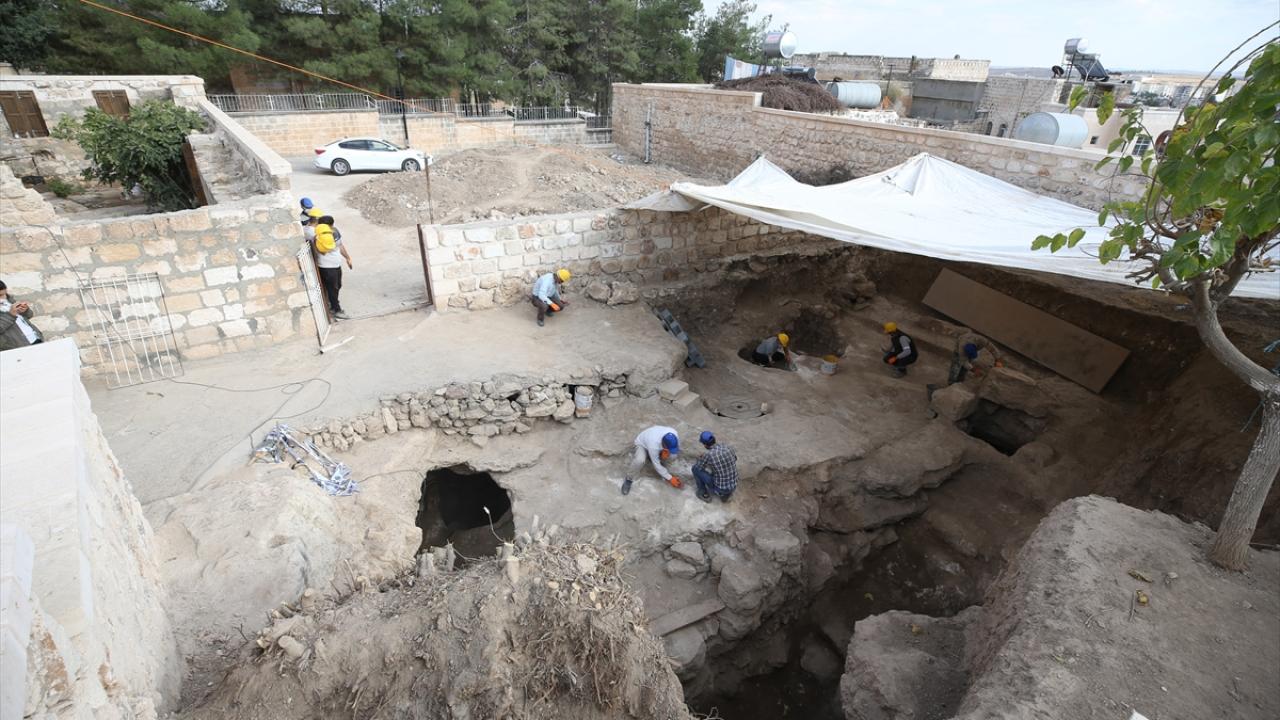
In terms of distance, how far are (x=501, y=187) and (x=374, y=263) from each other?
18.2 feet

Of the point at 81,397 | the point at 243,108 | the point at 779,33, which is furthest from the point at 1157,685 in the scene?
the point at 243,108

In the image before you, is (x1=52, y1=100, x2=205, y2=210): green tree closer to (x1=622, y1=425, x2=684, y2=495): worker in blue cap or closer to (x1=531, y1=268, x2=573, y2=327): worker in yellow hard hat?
(x1=531, y1=268, x2=573, y2=327): worker in yellow hard hat

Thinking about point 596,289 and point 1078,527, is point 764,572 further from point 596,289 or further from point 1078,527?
point 596,289

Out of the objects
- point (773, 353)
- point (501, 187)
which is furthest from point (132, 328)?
point (501, 187)

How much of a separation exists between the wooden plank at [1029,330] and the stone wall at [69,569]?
1004cm

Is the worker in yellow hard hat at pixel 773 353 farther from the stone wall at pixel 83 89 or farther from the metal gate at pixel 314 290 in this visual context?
the stone wall at pixel 83 89

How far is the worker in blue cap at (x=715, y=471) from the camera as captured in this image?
586 centimetres

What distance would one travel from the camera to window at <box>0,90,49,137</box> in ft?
47.3

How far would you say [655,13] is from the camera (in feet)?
95.5

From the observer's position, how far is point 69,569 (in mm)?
1969

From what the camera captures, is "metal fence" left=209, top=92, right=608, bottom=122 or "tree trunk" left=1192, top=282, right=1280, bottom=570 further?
"metal fence" left=209, top=92, right=608, bottom=122

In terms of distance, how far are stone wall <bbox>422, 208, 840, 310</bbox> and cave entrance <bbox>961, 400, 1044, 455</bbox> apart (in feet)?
13.4

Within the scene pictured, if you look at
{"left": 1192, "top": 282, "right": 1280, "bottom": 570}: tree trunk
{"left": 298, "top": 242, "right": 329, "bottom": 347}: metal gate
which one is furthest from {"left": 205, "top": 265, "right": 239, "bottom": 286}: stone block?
{"left": 1192, "top": 282, "right": 1280, "bottom": 570}: tree trunk

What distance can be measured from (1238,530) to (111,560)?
6264 millimetres
